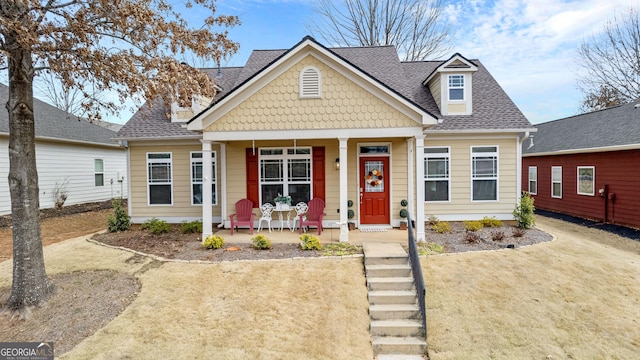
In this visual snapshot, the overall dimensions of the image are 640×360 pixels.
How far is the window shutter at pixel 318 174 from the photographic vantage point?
1005 centimetres

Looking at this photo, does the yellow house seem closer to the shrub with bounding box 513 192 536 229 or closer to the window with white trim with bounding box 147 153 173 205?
the window with white trim with bounding box 147 153 173 205

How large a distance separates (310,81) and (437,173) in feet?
17.2

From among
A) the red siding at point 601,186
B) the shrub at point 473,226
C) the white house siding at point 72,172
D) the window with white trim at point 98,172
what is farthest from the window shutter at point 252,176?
the red siding at point 601,186

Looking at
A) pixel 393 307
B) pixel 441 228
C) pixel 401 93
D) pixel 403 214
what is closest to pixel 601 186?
pixel 441 228

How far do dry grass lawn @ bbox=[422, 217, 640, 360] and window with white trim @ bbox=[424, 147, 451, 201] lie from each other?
10.6 feet

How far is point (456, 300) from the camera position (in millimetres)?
5660

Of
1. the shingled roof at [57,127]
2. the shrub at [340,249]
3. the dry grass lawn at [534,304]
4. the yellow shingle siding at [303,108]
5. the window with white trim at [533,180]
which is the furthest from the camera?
the window with white trim at [533,180]

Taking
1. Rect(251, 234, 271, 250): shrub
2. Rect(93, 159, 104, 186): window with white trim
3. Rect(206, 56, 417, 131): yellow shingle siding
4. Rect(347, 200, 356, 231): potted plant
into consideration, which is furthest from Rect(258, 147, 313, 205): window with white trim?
Rect(93, 159, 104, 186): window with white trim

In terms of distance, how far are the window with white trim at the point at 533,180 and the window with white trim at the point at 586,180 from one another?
2932mm

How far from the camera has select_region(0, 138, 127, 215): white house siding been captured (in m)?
12.3

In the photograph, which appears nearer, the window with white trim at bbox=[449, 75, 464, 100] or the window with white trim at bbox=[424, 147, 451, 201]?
the window with white trim at bbox=[424, 147, 451, 201]

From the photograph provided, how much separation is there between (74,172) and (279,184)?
39.2 feet

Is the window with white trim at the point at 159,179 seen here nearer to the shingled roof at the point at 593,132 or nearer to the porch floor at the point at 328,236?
the porch floor at the point at 328,236

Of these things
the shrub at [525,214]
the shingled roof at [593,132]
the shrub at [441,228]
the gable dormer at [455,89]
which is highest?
the gable dormer at [455,89]
